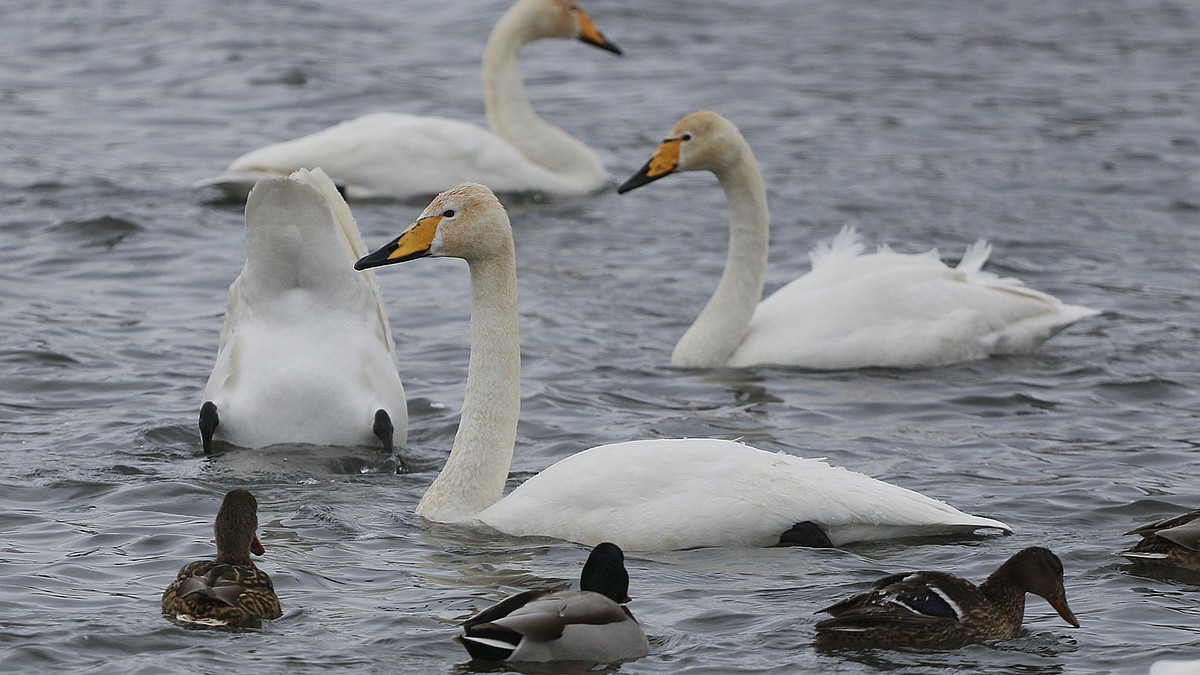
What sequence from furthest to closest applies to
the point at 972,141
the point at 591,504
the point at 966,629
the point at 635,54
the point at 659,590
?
the point at 635,54
the point at 972,141
the point at 591,504
the point at 659,590
the point at 966,629

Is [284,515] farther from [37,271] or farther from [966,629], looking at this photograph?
[37,271]

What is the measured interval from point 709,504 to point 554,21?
10351 mm

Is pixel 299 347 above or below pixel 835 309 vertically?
above

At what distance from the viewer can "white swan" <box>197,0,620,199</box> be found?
50.1 ft

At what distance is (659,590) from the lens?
7000mm

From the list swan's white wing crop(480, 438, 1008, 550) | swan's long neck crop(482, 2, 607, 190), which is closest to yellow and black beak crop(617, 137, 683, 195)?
swan's white wing crop(480, 438, 1008, 550)

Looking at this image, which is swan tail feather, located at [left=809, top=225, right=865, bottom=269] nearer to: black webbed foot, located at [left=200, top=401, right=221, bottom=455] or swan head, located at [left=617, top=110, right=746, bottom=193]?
swan head, located at [left=617, top=110, right=746, bottom=193]

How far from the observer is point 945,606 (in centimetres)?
642

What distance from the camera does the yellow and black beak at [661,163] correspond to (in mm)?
11555

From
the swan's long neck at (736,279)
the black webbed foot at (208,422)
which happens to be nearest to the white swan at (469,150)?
the swan's long neck at (736,279)

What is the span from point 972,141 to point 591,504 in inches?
434

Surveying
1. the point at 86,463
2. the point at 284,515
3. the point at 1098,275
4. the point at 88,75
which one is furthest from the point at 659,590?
the point at 88,75

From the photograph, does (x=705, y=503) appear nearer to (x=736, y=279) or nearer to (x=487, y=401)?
(x=487, y=401)

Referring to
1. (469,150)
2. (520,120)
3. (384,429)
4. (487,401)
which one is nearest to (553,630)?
(487,401)
